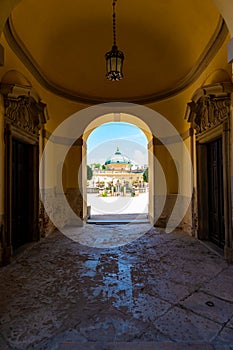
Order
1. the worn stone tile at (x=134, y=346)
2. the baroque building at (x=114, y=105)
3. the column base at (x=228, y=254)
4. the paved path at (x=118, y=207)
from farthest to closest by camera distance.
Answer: the paved path at (x=118, y=207) < the baroque building at (x=114, y=105) < the column base at (x=228, y=254) < the worn stone tile at (x=134, y=346)

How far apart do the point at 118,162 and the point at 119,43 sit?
24038mm

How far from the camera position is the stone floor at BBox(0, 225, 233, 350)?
1700mm

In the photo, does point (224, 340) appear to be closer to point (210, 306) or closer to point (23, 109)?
point (210, 306)

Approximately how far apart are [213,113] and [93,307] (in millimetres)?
3561

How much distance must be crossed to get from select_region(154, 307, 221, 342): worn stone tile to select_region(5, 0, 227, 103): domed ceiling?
4019 mm

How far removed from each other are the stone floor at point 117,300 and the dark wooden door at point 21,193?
61 cm

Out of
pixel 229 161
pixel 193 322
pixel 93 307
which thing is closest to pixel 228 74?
pixel 229 161

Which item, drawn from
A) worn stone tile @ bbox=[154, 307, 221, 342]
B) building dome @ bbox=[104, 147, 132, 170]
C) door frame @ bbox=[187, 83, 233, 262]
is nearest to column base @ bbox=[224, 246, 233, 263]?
door frame @ bbox=[187, 83, 233, 262]

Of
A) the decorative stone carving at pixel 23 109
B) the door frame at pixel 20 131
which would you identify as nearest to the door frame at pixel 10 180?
the door frame at pixel 20 131

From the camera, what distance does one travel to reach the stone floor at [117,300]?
1700 mm

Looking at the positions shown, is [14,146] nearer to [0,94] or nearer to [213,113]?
[0,94]

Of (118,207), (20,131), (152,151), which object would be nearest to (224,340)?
(20,131)

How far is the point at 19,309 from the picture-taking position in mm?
2127

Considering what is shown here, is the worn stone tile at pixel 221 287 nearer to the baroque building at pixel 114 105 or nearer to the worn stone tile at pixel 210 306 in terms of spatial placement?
the worn stone tile at pixel 210 306
